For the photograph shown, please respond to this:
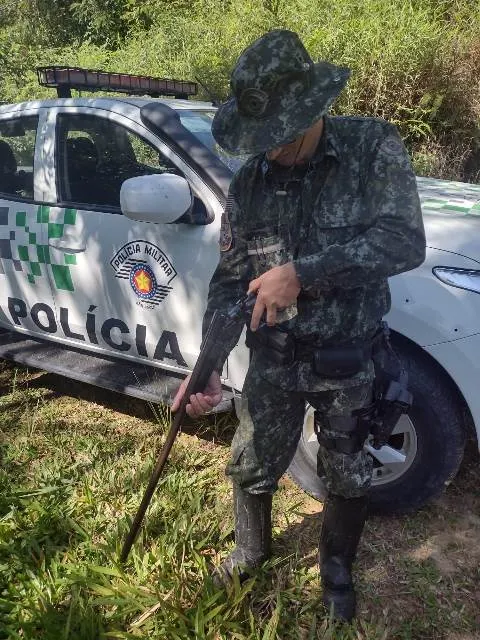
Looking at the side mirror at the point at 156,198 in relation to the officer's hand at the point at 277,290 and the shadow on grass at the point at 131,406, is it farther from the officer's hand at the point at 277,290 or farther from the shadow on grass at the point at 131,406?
the shadow on grass at the point at 131,406

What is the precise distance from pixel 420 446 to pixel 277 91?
4.74ft

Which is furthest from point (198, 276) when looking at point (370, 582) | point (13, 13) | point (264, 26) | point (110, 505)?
point (13, 13)

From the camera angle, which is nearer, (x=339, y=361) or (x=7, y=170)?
(x=339, y=361)

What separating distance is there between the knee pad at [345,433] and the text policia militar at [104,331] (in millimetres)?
1071

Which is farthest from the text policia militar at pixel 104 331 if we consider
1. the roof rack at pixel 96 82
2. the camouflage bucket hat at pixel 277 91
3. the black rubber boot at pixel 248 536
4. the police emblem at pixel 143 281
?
the camouflage bucket hat at pixel 277 91

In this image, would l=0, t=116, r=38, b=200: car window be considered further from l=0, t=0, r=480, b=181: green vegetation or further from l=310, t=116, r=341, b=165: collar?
l=0, t=0, r=480, b=181: green vegetation

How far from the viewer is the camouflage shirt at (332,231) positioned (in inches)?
55.7

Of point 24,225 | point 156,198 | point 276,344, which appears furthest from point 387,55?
point 276,344

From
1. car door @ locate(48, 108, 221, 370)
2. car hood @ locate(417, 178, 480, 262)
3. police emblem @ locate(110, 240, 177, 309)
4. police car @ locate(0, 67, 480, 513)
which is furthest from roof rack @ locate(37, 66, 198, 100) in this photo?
car hood @ locate(417, 178, 480, 262)

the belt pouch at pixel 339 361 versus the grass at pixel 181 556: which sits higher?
the belt pouch at pixel 339 361

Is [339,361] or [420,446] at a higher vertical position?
[339,361]

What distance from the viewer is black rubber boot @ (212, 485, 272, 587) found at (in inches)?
78.4

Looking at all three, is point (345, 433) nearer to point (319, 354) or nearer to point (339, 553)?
point (319, 354)

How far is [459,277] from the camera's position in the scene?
2090mm
